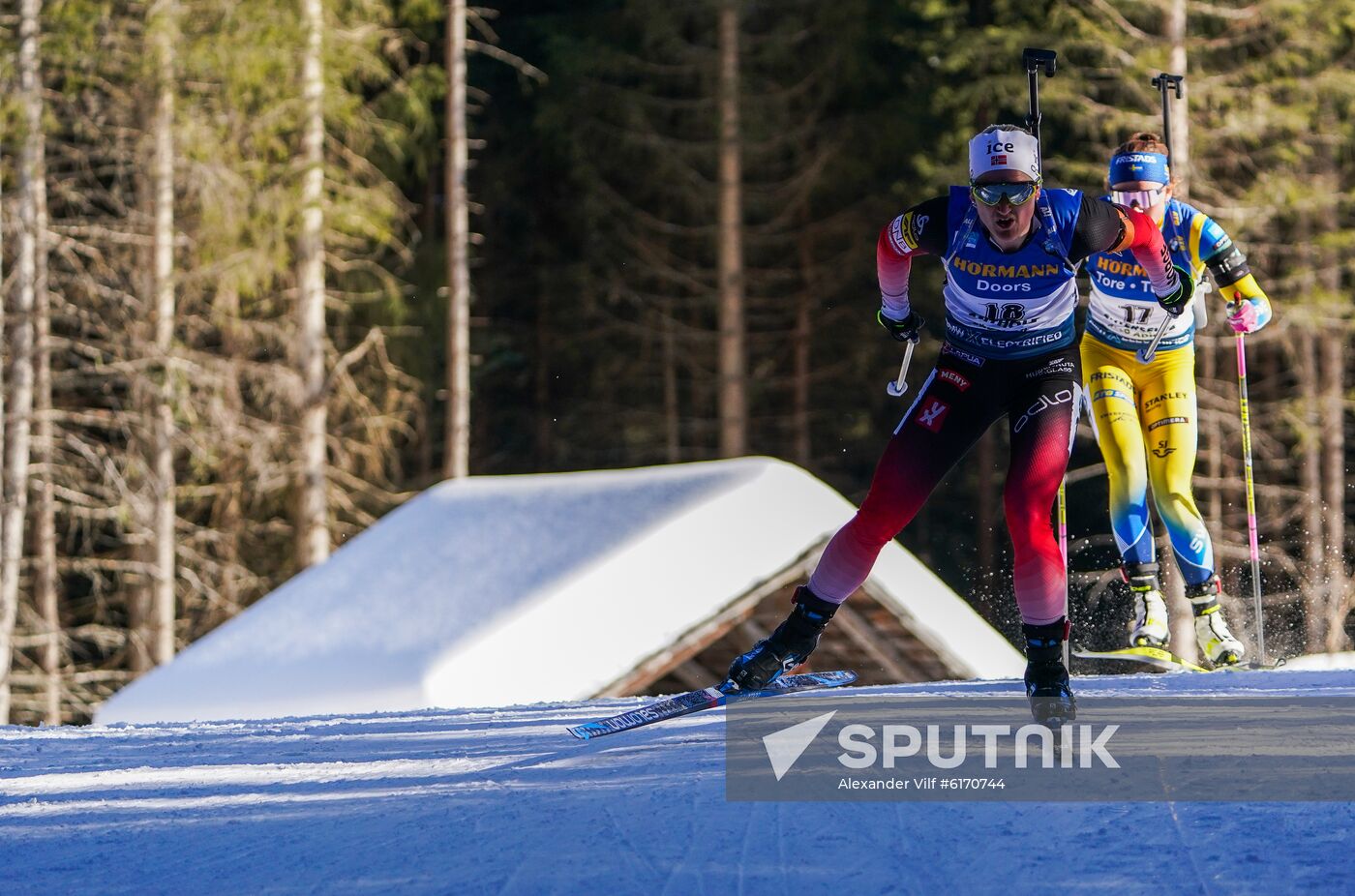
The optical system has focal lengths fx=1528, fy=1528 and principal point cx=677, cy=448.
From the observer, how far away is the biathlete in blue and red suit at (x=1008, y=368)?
5.43m

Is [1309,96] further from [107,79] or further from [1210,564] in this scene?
[107,79]

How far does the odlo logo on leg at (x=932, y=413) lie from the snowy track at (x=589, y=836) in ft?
4.65

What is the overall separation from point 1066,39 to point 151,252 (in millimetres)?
12085

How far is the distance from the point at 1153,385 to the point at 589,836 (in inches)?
194

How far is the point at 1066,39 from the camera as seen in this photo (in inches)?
797

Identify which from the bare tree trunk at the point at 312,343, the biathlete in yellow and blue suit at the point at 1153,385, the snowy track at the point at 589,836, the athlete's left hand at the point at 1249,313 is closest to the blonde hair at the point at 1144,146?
the biathlete in yellow and blue suit at the point at 1153,385

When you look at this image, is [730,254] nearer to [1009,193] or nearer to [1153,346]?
[1153,346]

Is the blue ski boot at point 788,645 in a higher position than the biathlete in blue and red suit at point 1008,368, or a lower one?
lower

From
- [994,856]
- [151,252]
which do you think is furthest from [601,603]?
[151,252]

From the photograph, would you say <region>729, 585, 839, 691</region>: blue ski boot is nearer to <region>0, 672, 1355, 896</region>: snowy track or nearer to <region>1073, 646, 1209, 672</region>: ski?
<region>0, 672, 1355, 896</region>: snowy track

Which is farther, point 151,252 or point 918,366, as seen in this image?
point 918,366

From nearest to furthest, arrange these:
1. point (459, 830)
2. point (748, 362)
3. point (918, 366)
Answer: point (459, 830), point (918, 366), point (748, 362)

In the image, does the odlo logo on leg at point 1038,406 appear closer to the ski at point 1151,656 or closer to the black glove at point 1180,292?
the black glove at point 1180,292

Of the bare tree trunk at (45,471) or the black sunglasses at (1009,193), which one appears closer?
the black sunglasses at (1009,193)
